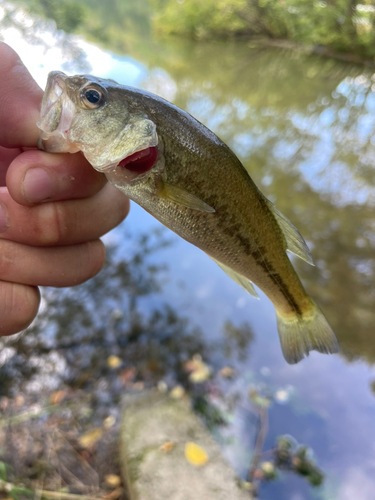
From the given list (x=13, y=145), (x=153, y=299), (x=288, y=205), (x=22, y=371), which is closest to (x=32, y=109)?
(x=13, y=145)

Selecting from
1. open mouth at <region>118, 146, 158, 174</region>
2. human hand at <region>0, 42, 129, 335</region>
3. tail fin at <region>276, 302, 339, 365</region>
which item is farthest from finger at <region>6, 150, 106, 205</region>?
tail fin at <region>276, 302, 339, 365</region>

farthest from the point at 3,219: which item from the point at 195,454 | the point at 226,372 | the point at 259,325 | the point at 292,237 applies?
the point at 259,325

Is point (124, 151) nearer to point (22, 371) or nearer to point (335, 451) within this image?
point (22, 371)

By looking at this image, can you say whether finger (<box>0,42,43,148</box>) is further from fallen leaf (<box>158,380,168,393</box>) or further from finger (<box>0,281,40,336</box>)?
fallen leaf (<box>158,380,168,393</box>)

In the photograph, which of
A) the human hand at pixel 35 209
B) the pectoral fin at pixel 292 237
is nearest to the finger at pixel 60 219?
the human hand at pixel 35 209

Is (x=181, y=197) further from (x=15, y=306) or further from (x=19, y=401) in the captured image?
(x=19, y=401)

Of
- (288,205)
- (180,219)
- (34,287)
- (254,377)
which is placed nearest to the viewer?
(180,219)
